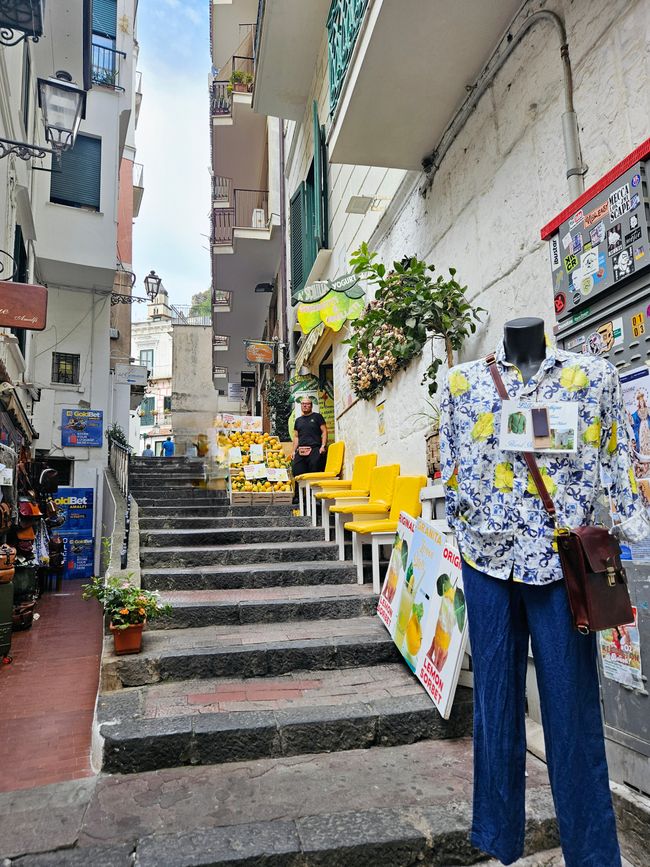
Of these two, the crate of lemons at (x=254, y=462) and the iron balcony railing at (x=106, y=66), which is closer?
the crate of lemons at (x=254, y=462)

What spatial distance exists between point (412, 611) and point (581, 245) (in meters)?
2.42

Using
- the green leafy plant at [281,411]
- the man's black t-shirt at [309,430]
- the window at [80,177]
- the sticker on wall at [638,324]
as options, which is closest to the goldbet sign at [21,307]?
the man's black t-shirt at [309,430]

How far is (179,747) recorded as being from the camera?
2875 mm

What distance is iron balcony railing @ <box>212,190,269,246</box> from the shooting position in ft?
48.8

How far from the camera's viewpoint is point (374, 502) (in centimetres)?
568

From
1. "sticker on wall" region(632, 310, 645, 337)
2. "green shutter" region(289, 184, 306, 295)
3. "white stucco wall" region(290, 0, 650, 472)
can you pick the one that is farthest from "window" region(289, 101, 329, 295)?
"sticker on wall" region(632, 310, 645, 337)

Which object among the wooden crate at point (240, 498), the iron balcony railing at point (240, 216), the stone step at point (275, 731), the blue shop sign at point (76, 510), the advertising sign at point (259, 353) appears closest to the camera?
the stone step at point (275, 731)

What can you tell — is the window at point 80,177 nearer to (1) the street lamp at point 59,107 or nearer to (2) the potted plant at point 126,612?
(1) the street lamp at point 59,107

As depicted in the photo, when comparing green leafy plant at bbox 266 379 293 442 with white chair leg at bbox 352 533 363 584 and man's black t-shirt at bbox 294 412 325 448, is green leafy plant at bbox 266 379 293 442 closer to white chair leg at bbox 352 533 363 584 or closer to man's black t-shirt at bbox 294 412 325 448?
man's black t-shirt at bbox 294 412 325 448

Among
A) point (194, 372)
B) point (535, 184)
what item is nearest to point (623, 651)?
point (535, 184)

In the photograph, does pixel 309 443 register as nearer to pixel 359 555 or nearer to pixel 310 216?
pixel 359 555

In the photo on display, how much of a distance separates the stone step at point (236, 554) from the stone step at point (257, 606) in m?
0.59

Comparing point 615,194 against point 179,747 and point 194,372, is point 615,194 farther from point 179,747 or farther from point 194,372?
point 194,372

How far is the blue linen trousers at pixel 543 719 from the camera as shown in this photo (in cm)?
166
